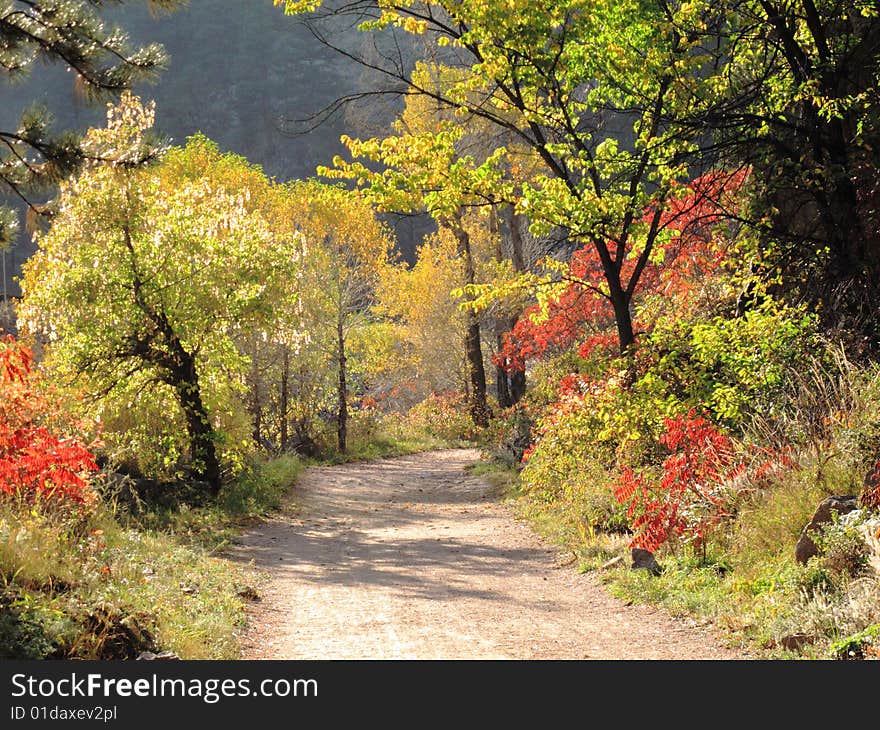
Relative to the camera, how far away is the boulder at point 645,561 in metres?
8.22

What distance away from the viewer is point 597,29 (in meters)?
11.3

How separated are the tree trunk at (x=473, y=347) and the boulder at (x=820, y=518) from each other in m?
19.1

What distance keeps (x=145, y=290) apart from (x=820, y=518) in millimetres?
10318

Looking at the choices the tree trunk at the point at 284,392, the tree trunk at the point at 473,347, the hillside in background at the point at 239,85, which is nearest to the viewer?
the tree trunk at the point at 284,392

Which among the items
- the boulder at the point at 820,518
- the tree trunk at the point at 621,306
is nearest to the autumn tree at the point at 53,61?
the tree trunk at the point at 621,306

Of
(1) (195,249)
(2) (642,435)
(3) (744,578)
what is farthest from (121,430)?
(3) (744,578)

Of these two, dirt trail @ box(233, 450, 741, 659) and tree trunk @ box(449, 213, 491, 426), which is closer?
dirt trail @ box(233, 450, 741, 659)

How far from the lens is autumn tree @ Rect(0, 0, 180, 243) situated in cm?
826

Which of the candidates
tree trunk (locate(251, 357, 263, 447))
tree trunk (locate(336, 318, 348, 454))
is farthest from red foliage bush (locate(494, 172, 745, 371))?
tree trunk (locate(251, 357, 263, 447))

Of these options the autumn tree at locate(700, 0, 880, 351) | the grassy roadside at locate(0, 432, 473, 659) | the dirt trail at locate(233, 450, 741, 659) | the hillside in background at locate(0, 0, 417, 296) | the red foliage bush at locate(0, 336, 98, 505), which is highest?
the hillside in background at locate(0, 0, 417, 296)

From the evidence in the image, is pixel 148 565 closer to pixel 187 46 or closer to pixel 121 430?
pixel 121 430

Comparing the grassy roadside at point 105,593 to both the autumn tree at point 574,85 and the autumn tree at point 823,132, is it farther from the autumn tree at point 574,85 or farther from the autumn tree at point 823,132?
the autumn tree at point 823,132

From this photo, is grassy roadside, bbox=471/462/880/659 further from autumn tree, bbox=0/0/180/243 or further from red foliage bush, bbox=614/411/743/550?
autumn tree, bbox=0/0/180/243

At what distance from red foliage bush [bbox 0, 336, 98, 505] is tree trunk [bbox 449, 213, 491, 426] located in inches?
714
